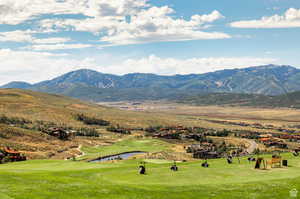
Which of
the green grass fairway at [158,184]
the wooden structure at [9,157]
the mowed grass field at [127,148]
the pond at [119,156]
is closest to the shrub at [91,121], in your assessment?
the mowed grass field at [127,148]

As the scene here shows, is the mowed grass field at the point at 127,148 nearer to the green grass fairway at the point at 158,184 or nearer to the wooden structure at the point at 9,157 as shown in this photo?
the wooden structure at the point at 9,157

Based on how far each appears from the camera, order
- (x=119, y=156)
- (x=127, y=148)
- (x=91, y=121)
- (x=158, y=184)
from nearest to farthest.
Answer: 1. (x=158, y=184)
2. (x=119, y=156)
3. (x=127, y=148)
4. (x=91, y=121)

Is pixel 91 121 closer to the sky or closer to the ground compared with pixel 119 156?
closer to the sky

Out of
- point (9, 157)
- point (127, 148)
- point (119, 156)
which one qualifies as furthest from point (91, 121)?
point (9, 157)

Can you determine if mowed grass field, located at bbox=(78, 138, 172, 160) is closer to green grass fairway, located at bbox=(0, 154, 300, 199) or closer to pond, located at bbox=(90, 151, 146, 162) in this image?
pond, located at bbox=(90, 151, 146, 162)

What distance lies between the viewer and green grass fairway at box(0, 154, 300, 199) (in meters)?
20.6

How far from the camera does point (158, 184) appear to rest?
84.6 feet

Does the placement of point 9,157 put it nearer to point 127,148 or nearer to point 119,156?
point 119,156

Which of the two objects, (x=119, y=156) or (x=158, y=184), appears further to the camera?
(x=119, y=156)

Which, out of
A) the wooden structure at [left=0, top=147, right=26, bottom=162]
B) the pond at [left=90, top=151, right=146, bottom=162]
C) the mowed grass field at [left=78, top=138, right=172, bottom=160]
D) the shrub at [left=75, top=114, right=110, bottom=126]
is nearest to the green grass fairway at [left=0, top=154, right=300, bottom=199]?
the wooden structure at [left=0, top=147, right=26, bottom=162]

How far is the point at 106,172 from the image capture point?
105 ft

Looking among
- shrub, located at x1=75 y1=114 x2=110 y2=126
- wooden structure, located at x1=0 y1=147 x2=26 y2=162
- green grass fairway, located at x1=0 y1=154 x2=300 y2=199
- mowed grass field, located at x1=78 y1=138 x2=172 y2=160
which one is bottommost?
mowed grass field, located at x1=78 y1=138 x2=172 y2=160

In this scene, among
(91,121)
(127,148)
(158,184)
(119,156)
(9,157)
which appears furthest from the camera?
(91,121)

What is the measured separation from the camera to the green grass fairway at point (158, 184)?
20.6 meters
